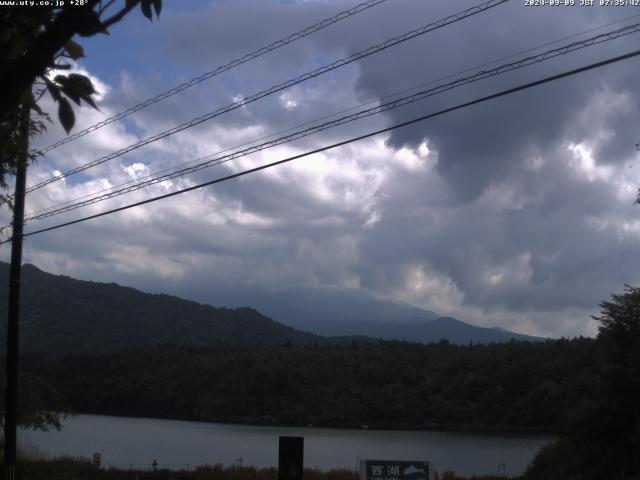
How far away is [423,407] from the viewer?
47.8 m

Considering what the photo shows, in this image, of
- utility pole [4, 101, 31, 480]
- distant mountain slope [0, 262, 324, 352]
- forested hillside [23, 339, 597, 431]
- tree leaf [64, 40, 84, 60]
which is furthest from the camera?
distant mountain slope [0, 262, 324, 352]

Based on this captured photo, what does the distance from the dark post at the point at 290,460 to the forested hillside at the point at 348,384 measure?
63.5 feet

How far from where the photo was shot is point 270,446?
134 feet

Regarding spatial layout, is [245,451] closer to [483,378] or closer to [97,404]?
[483,378]

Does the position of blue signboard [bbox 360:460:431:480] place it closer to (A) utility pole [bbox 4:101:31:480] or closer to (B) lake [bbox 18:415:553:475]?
(A) utility pole [bbox 4:101:31:480]

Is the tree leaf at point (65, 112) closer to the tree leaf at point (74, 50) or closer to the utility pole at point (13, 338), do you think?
the tree leaf at point (74, 50)

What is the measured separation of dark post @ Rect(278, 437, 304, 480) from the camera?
13.3 meters

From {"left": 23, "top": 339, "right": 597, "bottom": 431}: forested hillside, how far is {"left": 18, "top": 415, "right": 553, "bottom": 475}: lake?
1932 mm

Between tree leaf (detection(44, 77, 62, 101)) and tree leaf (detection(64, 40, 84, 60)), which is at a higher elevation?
tree leaf (detection(64, 40, 84, 60))

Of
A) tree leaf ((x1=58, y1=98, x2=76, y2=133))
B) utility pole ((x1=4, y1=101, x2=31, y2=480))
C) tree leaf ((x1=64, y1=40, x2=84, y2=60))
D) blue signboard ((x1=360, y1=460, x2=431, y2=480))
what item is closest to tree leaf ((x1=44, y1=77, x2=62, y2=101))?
tree leaf ((x1=58, y1=98, x2=76, y2=133))

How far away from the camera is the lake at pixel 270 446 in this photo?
107 feet

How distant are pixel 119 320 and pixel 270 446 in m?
72.3

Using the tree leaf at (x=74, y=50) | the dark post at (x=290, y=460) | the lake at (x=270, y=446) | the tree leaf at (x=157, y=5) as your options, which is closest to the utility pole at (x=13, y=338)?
the dark post at (x=290, y=460)

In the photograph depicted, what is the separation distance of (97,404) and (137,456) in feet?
93.8
